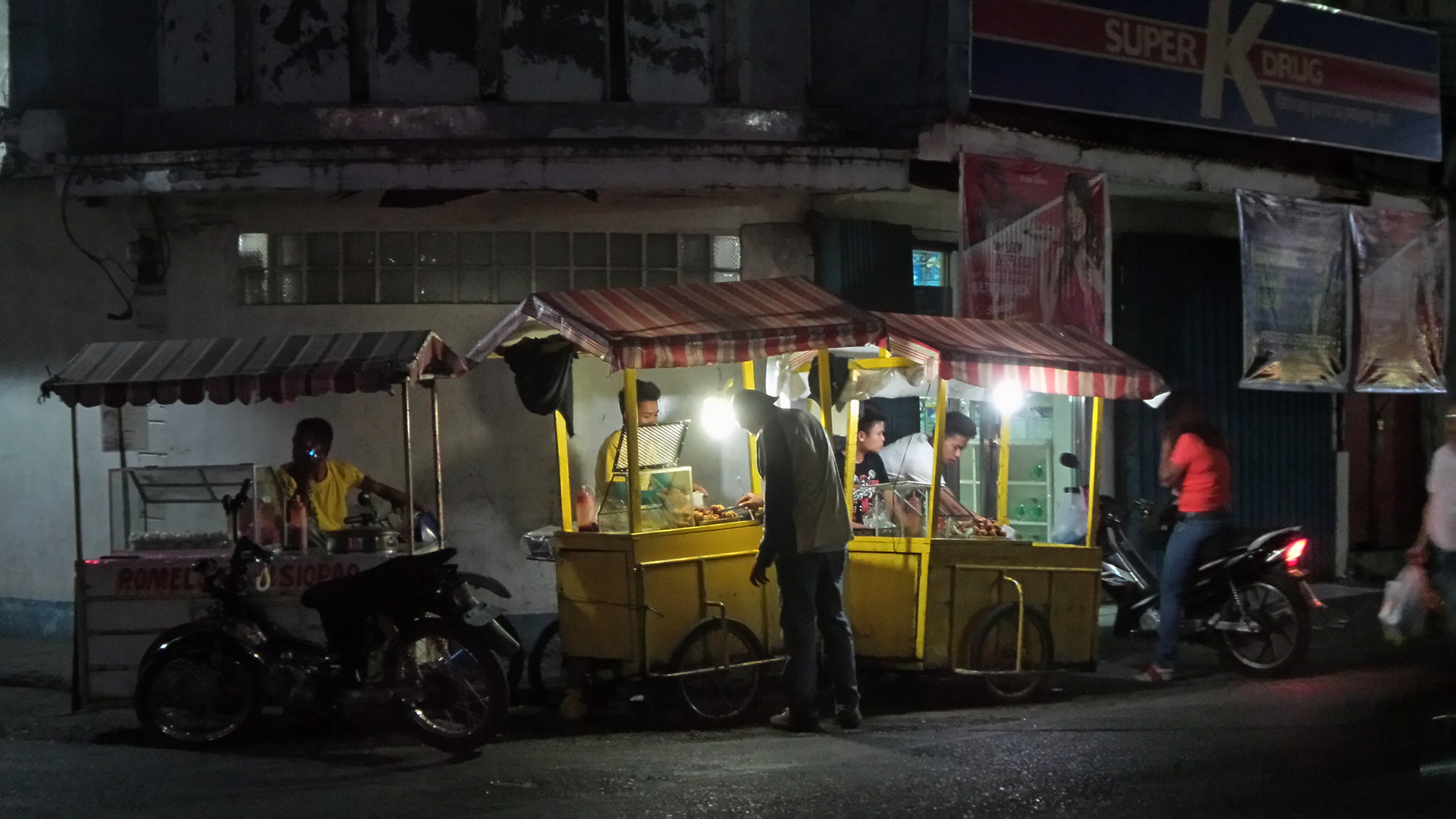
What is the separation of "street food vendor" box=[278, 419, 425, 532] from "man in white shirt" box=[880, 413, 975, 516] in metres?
3.38

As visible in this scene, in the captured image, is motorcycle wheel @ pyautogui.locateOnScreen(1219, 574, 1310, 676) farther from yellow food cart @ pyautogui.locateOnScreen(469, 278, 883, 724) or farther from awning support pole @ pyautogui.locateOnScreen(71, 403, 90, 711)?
awning support pole @ pyautogui.locateOnScreen(71, 403, 90, 711)

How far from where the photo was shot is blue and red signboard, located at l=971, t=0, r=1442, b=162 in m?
11.0

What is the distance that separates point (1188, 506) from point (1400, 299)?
20.0 feet

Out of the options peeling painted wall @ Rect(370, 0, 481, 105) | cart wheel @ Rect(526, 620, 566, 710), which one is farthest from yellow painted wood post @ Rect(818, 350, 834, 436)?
peeling painted wall @ Rect(370, 0, 481, 105)

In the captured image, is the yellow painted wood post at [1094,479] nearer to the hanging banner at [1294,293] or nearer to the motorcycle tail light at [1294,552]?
the motorcycle tail light at [1294,552]

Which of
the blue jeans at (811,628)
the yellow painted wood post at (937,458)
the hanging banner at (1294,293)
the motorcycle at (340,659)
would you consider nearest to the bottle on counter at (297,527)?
the motorcycle at (340,659)

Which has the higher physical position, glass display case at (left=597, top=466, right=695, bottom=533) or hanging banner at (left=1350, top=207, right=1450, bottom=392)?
hanging banner at (left=1350, top=207, right=1450, bottom=392)

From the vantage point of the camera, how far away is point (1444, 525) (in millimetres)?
8750

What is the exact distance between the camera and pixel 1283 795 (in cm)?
602

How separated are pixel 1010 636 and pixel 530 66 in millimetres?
5402

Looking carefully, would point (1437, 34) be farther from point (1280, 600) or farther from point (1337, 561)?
point (1280, 600)

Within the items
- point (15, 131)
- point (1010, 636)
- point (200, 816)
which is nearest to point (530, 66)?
point (15, 131)

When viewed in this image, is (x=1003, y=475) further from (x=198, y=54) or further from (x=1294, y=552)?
(x=198, y=54)

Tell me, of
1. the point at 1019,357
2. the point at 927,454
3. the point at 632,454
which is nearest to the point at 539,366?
the point at 632,454
